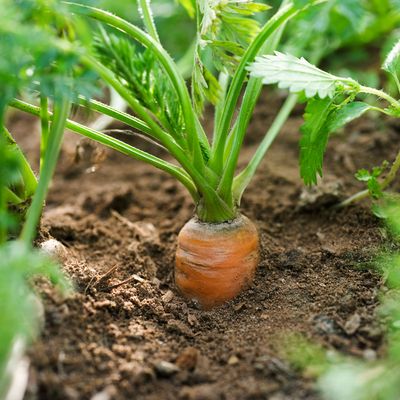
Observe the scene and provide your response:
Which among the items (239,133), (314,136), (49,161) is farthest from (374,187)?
(49,161)

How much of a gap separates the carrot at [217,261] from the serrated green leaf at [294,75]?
1.49 ft

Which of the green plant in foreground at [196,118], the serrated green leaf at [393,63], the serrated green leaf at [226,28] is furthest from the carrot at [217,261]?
the serrated green leaf at [393,63]

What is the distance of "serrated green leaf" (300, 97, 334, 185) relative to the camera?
1562 mm

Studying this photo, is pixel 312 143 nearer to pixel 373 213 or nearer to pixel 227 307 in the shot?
pixel 373 213

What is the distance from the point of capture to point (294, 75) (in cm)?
142

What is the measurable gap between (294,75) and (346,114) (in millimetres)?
197

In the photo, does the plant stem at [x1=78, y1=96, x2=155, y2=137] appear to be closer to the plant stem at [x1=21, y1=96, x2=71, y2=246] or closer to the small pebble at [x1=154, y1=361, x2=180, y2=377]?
the plant stem at [x1=21, y1=96, x2=71, y2=246]

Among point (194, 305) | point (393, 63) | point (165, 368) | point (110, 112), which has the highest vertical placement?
point (393, 63)

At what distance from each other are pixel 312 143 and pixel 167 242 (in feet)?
2.11

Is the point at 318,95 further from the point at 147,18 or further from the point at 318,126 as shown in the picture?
the point at 147,18

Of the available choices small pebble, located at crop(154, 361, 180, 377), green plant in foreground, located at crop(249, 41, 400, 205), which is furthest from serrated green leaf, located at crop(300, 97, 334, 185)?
small pebble, located at crop(154, 361, 180, 377)

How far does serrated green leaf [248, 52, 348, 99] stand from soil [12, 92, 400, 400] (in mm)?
528

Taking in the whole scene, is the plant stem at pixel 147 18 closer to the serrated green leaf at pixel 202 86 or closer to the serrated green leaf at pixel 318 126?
the serrated green leaf at pixel 202 86

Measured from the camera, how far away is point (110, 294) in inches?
Result: 59.6
